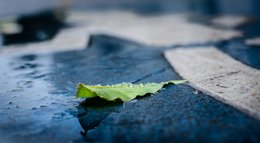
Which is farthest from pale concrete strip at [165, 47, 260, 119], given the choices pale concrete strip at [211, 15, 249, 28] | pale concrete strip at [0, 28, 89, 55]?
pale concrete strip at [211, 15, 249, 28]

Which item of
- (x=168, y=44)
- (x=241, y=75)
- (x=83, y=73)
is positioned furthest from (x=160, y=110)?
(x=168, y=44)

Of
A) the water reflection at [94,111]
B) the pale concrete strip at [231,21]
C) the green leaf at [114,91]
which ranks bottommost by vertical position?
the pale concrete strip at [231,21]

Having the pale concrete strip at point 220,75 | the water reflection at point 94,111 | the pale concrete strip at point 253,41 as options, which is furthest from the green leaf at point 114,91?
the pale concrete strip at point 253,41

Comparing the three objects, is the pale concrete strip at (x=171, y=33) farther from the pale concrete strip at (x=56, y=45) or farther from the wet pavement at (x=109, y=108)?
the wet pavement at (x=109, y=108)

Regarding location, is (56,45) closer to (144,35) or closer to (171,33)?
(144,35)

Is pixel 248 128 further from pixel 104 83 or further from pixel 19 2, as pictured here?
pixel 19 2

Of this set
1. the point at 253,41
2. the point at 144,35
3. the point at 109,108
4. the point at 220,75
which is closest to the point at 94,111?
the point at 109,108

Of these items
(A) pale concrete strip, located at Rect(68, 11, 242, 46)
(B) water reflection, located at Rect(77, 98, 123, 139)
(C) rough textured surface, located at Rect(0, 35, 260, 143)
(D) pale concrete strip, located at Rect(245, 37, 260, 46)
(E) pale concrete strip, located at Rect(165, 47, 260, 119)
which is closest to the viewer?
(C) rough textured surface, located at Rect(0, 35, 260, 143)

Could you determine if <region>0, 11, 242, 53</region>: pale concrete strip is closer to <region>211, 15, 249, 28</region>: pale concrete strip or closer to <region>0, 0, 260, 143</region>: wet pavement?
<region>211, 15, 249, 28</region>: pale concrete strip
